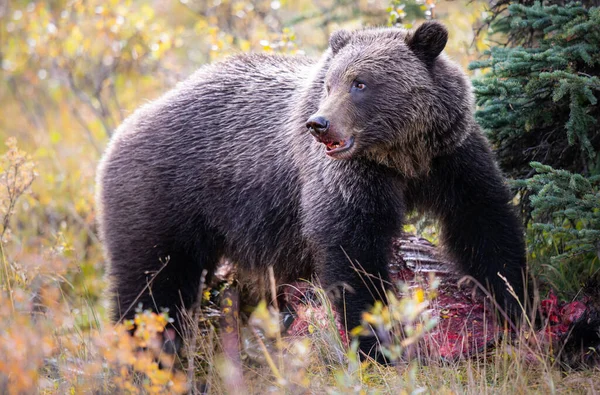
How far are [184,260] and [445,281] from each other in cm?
213

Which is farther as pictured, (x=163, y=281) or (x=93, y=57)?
(x=93, y=57)

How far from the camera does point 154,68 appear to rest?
11688mm

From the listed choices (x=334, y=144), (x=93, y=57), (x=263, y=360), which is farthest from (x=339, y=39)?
(x=93, y=57)

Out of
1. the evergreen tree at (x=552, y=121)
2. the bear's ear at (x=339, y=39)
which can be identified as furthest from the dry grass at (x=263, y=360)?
the bear's ear at (x=339, y=39)

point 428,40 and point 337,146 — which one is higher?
point 428,40

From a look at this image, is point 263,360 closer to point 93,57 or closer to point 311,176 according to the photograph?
point 311,176

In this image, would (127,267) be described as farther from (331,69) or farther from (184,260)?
(331,69)

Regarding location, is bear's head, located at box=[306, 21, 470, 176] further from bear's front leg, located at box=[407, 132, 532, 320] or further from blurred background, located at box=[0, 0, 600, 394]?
blurred background, located at box=[0, 0, 600, 394]

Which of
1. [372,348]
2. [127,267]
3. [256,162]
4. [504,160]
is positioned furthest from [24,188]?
[504,160]

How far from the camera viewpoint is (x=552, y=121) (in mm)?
5629

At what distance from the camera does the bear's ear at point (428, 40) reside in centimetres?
503

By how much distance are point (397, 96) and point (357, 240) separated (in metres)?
1.03

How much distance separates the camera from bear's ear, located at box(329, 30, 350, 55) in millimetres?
5406

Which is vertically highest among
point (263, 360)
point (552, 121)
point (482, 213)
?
point (552, 121)
